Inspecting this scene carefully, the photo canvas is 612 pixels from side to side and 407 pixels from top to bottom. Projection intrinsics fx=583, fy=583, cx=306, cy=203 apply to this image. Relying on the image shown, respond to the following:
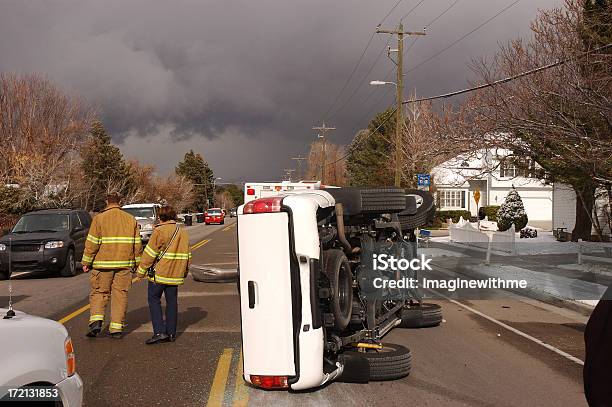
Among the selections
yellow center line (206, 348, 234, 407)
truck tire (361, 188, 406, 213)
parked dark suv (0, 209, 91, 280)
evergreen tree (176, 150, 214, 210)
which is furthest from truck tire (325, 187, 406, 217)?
evergreen tree (176, 150, 214, 210)

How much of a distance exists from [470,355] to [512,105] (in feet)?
32.4

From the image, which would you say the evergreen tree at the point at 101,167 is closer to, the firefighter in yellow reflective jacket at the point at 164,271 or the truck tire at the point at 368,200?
the firefighter in yellow reflective jacket at the point at 164,271

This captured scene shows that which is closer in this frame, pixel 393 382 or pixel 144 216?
pixel 393 382

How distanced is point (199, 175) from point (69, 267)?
112874 mm

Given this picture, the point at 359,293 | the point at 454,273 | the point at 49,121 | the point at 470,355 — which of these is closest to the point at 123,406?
the point at 359,293

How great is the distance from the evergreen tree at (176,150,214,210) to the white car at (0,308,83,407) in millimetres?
116340

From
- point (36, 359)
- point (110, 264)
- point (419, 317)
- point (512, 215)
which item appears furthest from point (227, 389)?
point (512, 215)

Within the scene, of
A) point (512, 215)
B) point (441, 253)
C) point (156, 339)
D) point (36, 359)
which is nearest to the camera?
point (36, 359)

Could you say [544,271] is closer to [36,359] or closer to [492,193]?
[36,359]

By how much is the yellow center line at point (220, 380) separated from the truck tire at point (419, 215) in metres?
2.79

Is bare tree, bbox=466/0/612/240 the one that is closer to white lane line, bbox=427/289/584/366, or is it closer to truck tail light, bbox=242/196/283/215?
white lane line, bbox=427/289/584/366

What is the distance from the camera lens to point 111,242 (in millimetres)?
8023

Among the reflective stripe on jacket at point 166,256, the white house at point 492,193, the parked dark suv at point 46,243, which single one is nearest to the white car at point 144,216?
the parked dark suv at point 46,243

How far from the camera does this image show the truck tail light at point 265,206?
4820mm
